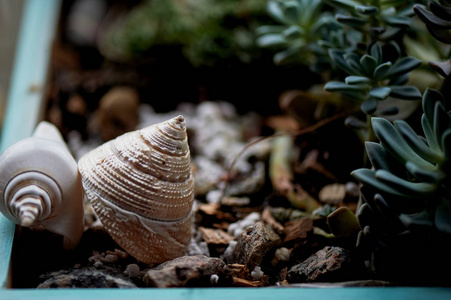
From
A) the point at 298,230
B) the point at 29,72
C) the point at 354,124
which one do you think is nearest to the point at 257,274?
the point at 298,230

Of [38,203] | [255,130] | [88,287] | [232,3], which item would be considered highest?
[232,3]

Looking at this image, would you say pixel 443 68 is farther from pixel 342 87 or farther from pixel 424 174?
pixel 424 174

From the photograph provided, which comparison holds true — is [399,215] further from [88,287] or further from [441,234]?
[88,287]

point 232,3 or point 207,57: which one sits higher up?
point 232,3

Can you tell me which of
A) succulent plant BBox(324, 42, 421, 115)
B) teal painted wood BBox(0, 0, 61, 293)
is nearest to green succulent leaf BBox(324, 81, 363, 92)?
succulent plant BBox(324, 42, 421, 115)

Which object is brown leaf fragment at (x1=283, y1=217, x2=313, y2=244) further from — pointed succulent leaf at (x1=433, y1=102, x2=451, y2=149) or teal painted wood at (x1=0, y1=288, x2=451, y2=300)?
pointed succulent leaf at (x1=433, y1=102, x2=451, y2=149)

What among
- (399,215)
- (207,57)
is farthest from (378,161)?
(207,57)

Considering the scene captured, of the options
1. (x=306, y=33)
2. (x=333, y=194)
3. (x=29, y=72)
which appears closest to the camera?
(x=333, y=194)
